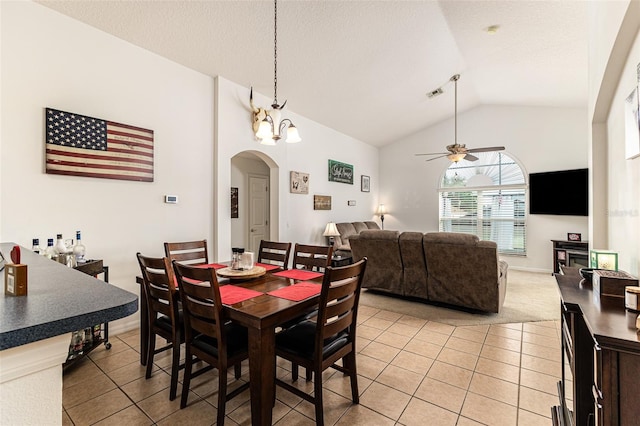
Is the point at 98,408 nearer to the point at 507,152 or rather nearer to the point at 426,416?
the point at 426,416

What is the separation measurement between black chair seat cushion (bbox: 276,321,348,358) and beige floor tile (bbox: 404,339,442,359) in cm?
108

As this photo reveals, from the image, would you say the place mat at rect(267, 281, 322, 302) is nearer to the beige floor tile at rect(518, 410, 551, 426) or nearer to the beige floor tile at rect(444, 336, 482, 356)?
the beige floor tile at rect(518, 410, 551, 426)

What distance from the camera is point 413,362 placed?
2525mm

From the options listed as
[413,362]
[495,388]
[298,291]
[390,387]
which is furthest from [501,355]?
[298,291]

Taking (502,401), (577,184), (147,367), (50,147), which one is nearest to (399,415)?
(502,401)

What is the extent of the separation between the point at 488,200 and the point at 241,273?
21.0ft

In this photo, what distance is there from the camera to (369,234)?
162 inches

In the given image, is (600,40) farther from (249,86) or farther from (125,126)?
(125,126)

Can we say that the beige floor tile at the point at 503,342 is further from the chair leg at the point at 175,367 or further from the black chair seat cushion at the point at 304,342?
the chair leg at the point at 175,367

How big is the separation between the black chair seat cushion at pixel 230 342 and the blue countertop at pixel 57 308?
37.1 inches

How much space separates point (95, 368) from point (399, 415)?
2.39m

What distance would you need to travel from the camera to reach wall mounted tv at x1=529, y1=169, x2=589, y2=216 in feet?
17.9

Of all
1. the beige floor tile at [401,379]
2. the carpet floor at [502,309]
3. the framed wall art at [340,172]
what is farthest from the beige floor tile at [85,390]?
the framed wall art at [340,172]

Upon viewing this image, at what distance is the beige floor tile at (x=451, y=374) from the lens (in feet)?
7.35
